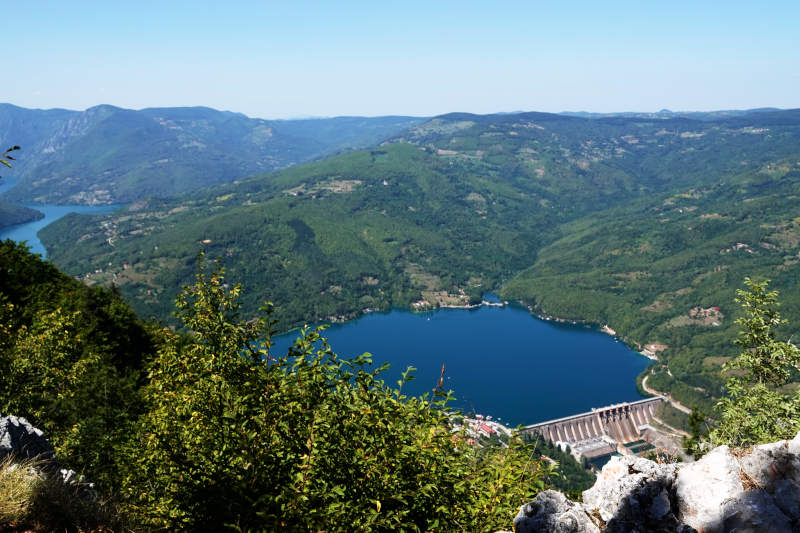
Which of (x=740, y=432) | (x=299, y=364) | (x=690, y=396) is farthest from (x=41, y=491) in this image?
(x=690, y=396)

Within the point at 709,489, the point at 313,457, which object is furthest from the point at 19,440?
the point at 709,489

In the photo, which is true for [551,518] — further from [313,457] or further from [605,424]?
[605,424]

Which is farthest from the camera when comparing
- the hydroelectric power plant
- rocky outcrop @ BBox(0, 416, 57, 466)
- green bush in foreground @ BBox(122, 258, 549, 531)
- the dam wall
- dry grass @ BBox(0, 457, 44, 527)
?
the dam wall

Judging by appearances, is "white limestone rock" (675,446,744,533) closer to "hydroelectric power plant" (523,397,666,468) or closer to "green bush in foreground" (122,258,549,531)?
"green bush in foreground" (122,258,549,531)

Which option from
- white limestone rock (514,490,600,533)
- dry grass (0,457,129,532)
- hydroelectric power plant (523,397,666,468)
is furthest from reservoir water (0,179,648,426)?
white limestone rock (514,490,600,533)

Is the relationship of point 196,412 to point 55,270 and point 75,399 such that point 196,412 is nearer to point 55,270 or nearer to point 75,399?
point 75,399

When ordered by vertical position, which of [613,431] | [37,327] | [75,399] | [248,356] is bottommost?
[613,431]
